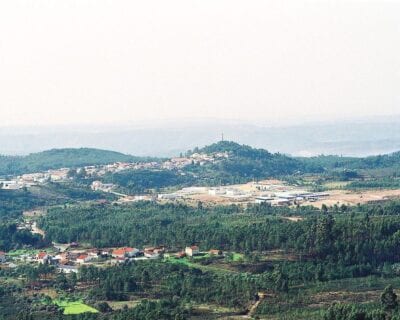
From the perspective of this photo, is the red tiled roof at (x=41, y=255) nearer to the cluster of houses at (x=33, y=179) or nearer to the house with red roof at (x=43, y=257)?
the house with red roof at (x=43, y=257)

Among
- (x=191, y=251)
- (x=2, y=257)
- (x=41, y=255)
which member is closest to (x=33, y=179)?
(x=2, y=257)

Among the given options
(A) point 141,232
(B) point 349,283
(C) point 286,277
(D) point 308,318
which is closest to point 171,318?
(D) point 308,318

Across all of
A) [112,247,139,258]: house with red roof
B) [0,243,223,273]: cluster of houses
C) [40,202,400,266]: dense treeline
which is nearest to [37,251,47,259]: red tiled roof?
[0,243,223,273]: cluster of houses

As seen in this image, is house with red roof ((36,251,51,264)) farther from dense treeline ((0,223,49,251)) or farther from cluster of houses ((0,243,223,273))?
dense treeline ((0,223,49,251))

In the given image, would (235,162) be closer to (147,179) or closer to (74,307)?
(147,179)

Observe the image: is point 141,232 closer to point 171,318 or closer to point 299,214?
point 299,214

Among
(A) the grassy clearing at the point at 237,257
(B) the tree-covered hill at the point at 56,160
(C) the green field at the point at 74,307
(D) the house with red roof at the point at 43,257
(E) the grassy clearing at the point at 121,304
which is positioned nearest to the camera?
(C) the green field at the point at 74,307

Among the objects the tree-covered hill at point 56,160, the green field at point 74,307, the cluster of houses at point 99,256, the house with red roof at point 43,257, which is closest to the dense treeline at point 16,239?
the cluster of houses at point 99,256
